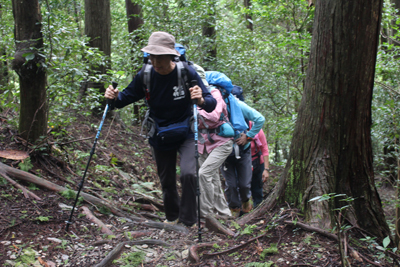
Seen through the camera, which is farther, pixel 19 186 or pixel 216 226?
pixel 19 186

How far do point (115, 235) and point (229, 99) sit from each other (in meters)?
3.11

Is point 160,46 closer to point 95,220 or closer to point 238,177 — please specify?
point 95,220

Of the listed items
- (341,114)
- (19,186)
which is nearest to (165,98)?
(341,114)

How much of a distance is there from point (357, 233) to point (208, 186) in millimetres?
2646

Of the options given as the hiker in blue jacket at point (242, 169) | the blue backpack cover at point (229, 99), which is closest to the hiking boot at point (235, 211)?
the hiker in blue jacket at point (242, 169)

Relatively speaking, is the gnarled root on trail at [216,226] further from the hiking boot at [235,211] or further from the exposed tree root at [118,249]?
the hiking boot at [235,211]

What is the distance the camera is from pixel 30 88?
202 inches

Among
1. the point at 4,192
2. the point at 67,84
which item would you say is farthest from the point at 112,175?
the point at 4,192

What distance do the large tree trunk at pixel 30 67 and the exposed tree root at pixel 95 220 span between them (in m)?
1.63

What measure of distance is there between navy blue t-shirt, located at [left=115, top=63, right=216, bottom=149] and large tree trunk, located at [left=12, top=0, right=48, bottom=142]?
1496 mm

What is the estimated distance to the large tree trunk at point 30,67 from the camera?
193 inches

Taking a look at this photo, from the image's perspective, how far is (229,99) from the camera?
236 inches

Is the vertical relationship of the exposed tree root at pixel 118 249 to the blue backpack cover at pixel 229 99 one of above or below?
below

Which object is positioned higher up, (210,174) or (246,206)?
(210,174)
